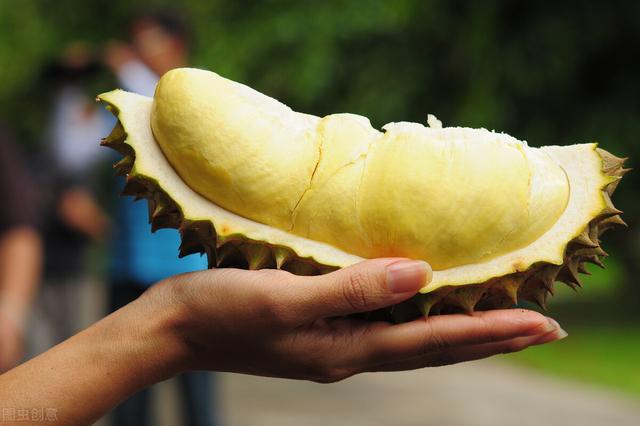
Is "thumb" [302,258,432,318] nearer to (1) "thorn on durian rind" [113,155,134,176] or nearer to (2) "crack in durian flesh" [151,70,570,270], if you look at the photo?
(2) "crack in durian flesh" [151,70,570,270]

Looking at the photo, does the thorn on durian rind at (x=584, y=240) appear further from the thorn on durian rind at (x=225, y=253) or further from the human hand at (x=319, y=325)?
the thorn on durian rind at (x=225, y=253)

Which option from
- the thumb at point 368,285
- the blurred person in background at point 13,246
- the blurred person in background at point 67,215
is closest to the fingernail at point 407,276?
the thumb at point 368,285

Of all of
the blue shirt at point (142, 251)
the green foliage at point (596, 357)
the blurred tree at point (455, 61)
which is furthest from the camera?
the blurred tree at point (455, 61)

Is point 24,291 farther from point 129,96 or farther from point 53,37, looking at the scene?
point 53,37

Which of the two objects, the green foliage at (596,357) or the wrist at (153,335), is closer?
the wrist at (153,335)

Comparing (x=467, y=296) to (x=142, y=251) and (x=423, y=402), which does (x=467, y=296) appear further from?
(x=423, y=402)

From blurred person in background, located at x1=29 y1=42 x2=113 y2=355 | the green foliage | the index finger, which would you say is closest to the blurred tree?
the green foliage
